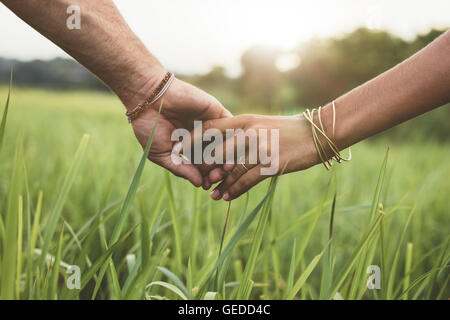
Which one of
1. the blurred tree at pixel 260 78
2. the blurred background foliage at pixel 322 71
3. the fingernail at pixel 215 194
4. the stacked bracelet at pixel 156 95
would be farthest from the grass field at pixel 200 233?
the blurred tree at pixel 260 78

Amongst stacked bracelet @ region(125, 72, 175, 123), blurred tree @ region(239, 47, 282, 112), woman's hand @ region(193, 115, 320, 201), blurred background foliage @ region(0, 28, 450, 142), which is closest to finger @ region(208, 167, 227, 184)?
woman's hand @ region(193, 115, 320, 201)

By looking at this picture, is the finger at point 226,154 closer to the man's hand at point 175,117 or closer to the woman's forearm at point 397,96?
the man's hand at point 175,117

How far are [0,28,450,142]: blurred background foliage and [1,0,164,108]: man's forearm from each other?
504cm

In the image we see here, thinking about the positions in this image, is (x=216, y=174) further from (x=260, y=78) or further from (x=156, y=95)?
(x=260, y=78)

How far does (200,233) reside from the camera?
1.31 metres

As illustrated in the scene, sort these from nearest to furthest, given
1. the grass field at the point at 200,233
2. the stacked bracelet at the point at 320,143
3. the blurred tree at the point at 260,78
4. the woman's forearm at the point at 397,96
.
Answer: the grass field at the point at 200,233 < the woman's forearm at the point at 397,96 < the stacked bracelet at the point at 320,143 < the blurred tree at the point at 260,78

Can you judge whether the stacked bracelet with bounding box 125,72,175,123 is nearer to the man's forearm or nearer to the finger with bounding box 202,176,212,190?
the man's forearm

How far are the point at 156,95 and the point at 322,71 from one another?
768 centimetres

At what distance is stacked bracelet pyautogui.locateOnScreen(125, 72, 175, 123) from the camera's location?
0.96 meters

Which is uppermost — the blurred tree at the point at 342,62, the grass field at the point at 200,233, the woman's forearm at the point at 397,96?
the blurred tree at the point at 342,62

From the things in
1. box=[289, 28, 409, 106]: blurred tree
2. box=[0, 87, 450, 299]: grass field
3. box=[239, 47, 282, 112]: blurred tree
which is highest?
box=[239, 47, 282, 112]: blurred tree

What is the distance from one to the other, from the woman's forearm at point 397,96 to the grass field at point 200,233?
15 centimetres

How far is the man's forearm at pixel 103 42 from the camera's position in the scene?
2.50 ft

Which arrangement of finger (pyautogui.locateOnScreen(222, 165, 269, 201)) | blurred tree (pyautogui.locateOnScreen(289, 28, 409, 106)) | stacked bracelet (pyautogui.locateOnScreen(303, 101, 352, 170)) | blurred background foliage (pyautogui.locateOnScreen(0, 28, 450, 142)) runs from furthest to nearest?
blurred tree (pyautogui.locateOnScreen(289, 28, 409, 106)) → blurred background foliage (pyautogui.locateOnScreen(0, 28, 450, 142)) → finger (pyautogui.locateOnScreen(222, 165, 269, 201)) → stacked bracelet (pyautogui.locateOnScreen(303, 101, 352, 170))
